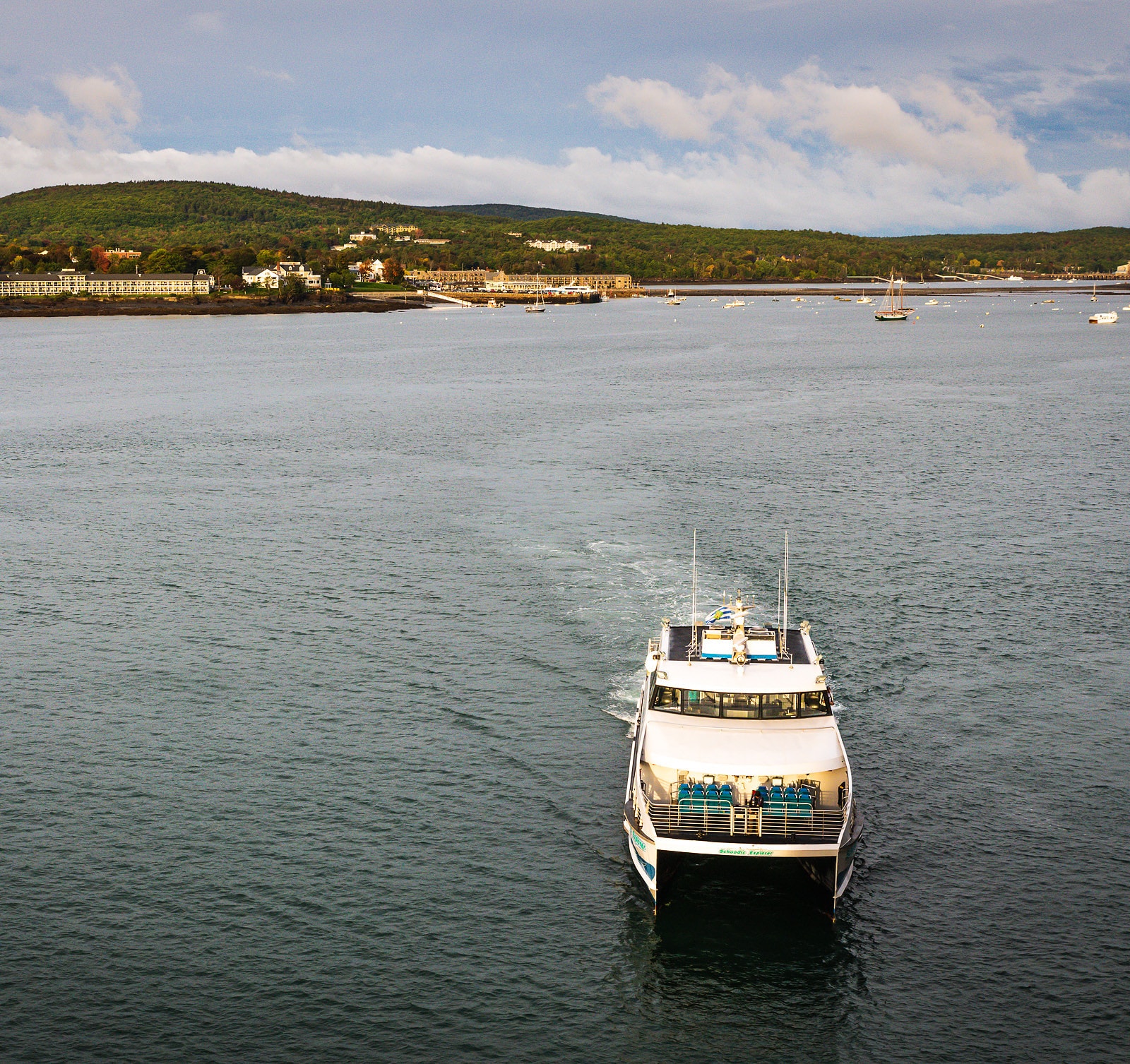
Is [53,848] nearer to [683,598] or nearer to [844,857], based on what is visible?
[844,857]

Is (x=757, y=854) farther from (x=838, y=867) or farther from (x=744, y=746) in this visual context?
(x=744, y=746)

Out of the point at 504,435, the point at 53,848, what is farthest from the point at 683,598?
the point at 504,435

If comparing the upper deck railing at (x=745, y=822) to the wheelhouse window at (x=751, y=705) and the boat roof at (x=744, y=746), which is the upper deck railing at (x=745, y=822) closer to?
the boat roof at (x=744, y=746)

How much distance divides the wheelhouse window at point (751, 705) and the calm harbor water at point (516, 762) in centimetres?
355

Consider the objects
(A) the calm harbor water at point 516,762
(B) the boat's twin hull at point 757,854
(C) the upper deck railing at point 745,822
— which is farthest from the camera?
(C) the upper deck railing at point 745,822

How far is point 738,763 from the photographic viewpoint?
83.6 ft

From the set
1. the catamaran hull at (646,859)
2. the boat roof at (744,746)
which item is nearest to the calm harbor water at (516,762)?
the catamaran hull at (646,859)

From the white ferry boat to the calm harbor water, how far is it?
1.80 m

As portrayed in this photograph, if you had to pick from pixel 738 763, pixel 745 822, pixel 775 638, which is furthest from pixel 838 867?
pixel 775 638

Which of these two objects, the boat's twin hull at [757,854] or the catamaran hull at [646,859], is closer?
the boat's twin hull at [757,854]

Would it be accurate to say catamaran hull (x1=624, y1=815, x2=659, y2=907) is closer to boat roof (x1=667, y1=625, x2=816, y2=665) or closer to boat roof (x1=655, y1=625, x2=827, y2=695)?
boat roof (x1=655, y1=625, x2=827, y2=695)

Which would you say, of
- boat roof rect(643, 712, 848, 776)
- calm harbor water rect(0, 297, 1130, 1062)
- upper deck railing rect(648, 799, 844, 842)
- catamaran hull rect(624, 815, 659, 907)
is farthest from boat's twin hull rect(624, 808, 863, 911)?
boat roof rect(643, 712, 848, 776)

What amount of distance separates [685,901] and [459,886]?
514 cm

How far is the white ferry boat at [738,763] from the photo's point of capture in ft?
79.5
